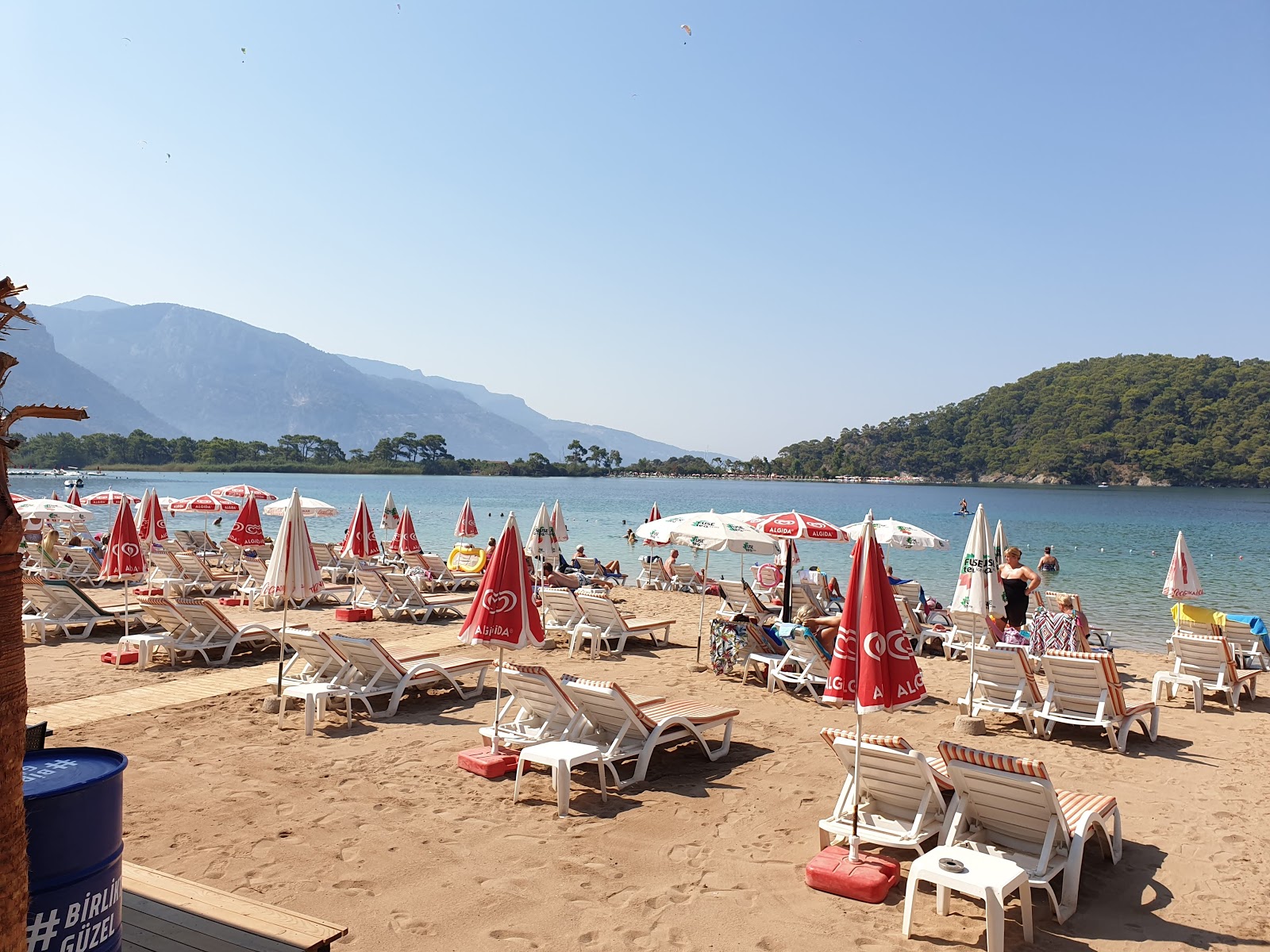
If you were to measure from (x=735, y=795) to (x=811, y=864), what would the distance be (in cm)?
137

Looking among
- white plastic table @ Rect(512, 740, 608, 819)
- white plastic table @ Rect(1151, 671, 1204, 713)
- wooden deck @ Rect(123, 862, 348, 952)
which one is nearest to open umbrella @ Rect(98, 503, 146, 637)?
white plastic table @ Rect(512, 740, 608, 819)

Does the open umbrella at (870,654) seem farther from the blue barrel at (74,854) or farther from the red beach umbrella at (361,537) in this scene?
the red beach umbrella at (361,537)

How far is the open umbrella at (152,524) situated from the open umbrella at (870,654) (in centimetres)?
1334

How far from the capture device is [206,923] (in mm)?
3176

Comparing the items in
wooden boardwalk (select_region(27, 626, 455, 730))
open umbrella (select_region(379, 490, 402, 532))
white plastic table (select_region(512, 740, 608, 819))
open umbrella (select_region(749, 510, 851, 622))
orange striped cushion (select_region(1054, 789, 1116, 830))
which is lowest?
wooden boardwalk (select_region(27, 626, 455, 730))

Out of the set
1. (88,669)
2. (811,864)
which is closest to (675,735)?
(811,864)

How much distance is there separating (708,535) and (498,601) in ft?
16.4

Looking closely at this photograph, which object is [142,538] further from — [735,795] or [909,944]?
[909,944]

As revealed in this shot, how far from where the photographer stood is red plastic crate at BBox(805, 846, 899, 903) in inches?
169

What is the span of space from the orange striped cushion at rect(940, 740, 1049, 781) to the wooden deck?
310 centimetres

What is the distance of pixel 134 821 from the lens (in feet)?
16.7

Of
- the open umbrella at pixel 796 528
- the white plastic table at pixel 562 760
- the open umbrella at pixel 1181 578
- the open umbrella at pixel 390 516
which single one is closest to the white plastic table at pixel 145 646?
the white plastic table at pixel 562 760

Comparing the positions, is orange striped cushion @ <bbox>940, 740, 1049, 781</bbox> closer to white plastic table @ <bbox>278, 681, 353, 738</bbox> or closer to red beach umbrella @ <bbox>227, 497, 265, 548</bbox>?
white plastic table @ <bbox>278, 681, 353, 738</bbox>

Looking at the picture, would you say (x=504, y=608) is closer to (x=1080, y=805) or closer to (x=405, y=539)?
(x=1080, y=805)
